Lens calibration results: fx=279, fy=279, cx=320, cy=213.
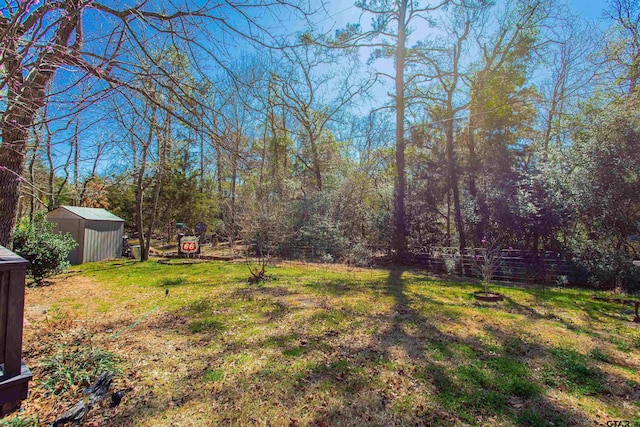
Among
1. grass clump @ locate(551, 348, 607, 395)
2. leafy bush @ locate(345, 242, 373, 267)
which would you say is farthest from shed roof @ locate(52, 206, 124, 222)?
grass clump @ locate(551, 348, 607, 395)

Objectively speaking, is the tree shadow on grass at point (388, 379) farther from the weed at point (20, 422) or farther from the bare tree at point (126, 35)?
the bare tree at point (126, 35)

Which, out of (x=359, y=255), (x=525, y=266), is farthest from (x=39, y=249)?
(x=525, y=266)

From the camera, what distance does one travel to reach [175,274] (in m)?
7.65

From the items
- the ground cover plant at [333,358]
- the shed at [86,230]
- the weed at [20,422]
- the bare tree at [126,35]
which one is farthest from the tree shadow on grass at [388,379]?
the shed at [86,230]

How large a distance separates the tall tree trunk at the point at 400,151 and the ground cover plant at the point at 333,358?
17.6 ft

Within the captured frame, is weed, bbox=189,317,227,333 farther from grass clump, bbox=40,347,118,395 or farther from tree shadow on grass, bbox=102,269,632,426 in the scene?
grass clump, bbox=40,347,118,395

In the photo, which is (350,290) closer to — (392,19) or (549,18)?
(392,19)

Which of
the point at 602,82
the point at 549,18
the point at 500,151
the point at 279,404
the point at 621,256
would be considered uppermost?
the point at 549,18

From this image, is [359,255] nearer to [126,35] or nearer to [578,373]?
[578,373]

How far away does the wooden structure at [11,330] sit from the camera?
71.4 inches

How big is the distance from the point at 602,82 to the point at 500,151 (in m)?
3.62

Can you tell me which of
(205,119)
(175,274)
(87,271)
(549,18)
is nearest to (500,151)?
(549,18)

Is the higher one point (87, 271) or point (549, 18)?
point (549, 18)

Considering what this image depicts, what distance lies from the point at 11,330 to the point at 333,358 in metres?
2.56
